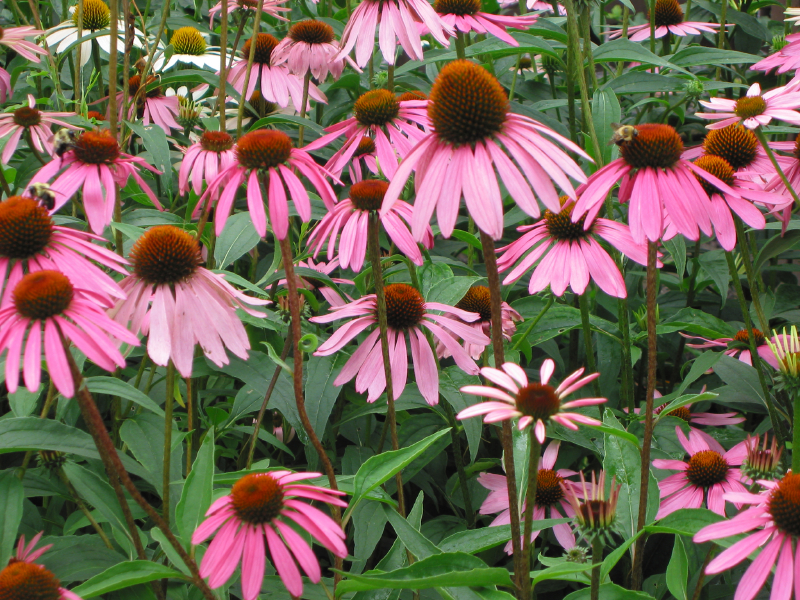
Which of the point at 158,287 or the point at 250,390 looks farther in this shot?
the point at 250,390

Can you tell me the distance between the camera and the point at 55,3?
6.13ft

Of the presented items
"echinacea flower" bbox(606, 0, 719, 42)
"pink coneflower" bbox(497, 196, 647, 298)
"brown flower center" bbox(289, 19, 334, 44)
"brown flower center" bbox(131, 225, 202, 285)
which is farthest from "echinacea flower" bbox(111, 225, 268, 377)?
"echinacea flower" bbox(606, 0, 719, 42)

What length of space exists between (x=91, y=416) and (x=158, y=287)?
0.66ft

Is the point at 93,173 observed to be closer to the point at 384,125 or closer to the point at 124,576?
the point at 384,125

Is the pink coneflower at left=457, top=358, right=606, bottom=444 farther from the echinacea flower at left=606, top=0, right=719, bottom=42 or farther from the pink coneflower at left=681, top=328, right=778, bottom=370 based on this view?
the echinacea flower at left=606, top=0, right=719, bottom=42

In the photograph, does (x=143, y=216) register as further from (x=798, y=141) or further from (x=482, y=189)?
(x=798, y=141)

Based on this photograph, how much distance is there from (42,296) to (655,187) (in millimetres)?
695

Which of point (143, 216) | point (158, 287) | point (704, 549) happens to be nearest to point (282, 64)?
point (143, 216)

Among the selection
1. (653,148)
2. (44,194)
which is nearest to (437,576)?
(653,148)

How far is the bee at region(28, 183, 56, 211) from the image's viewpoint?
0.92 metres

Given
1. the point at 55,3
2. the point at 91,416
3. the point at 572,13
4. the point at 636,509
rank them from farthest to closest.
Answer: the point at 55,3, the point at 572,13, the point at 636,509, the point at 91,416

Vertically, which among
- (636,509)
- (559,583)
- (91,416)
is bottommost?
(559,583)

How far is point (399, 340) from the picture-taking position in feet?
3.66

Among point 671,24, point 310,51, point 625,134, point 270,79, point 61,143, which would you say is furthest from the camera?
point 671,24
